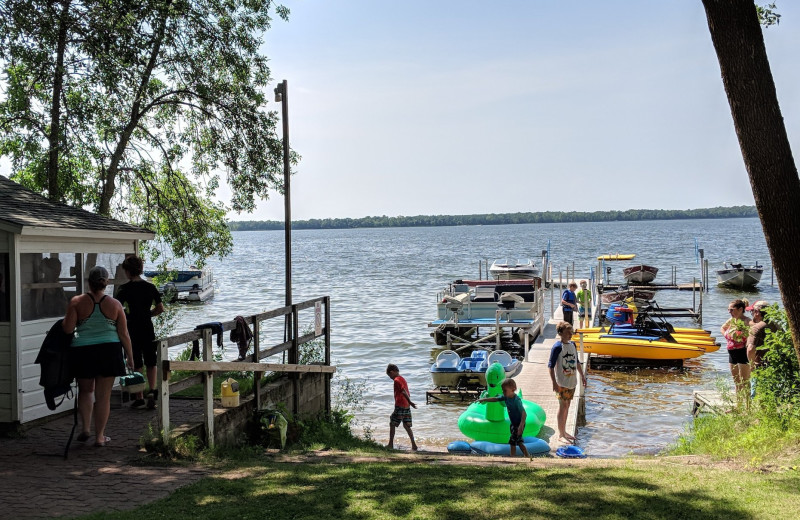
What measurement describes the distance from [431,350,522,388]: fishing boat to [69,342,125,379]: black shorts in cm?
1189

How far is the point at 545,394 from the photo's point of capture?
15305 millimetres

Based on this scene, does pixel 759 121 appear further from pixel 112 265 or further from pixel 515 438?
pixel 112 265

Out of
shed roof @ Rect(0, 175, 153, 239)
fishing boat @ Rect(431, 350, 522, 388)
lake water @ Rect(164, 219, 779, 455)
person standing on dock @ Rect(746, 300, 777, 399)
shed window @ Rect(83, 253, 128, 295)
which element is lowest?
lake water @ Rect(164, 219, 779, 455)

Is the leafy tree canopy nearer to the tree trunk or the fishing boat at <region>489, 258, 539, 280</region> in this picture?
the tree trunk

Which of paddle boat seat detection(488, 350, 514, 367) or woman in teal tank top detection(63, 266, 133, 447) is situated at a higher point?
woman in teal tank top detection(63, 266, 133, 447)

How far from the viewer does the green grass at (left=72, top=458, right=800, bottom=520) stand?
533 centimetres

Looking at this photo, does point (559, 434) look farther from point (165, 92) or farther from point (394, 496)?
point (165, 92)

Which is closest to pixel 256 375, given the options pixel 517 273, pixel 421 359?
pixel 421 359

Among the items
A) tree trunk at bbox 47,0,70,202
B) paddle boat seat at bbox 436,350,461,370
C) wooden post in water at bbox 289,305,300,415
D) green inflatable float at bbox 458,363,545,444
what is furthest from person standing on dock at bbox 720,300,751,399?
tree trunk at bbox 47,0,70,202

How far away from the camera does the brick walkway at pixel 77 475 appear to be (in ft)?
19.0

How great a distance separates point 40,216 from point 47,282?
0.76 meters

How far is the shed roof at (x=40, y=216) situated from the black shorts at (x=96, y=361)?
5.04ft

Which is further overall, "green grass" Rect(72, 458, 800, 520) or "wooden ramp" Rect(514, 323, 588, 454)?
"wooden ramp" Rect(514, 323, 588, 454)

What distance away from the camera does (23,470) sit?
6707mm
